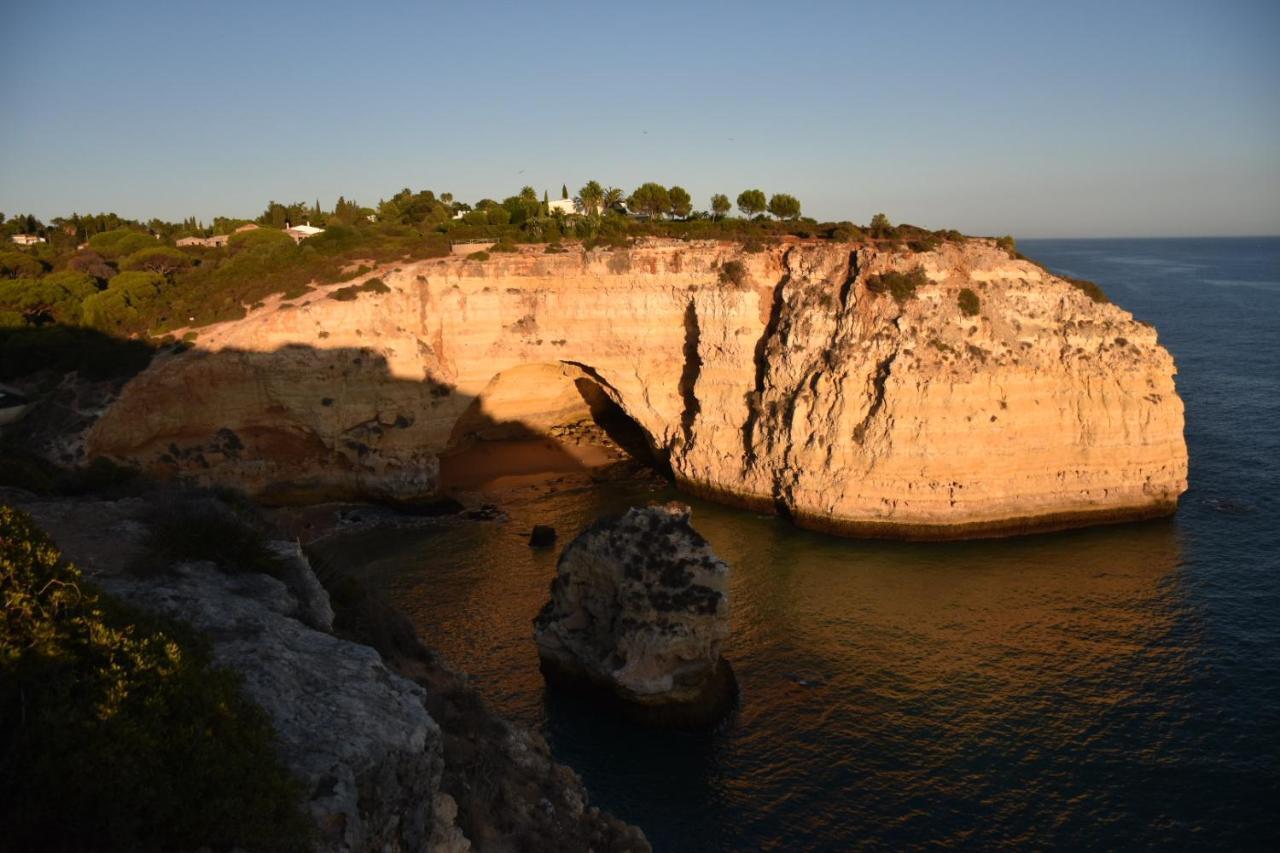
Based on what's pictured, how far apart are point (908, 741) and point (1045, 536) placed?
17.9 meters

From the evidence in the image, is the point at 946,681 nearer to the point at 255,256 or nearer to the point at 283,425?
the point at 283,425

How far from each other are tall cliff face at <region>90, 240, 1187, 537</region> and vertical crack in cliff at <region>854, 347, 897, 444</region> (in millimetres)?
107

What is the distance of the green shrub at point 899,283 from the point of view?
122 feet

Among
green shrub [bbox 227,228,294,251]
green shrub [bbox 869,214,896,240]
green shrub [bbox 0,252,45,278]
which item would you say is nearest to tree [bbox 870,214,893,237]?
green shrub [bbox 869,214,896,240]

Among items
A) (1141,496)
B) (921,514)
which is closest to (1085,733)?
(921,514)

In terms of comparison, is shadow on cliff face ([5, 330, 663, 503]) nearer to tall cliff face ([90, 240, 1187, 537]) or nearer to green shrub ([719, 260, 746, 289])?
tall cliff face ([90, 240, 1187, 537])

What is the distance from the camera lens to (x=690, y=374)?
140 feet

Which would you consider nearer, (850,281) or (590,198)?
(850,281)

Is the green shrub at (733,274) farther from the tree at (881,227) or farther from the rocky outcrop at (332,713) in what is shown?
the rocky outcrop at (332,713)

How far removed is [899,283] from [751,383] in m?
8.92

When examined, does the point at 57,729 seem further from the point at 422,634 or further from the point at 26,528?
the point at 422,634

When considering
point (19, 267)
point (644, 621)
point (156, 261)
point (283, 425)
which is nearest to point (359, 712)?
point (644, 621)

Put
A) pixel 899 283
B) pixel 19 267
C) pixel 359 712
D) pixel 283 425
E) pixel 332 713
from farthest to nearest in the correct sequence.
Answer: pixel 19 267, pixel 283 425, pixel 899 283, pixel 359 712, pixel 332 713

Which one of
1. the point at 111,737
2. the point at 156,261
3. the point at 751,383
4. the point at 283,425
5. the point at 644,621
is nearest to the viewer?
the point at 111,737
